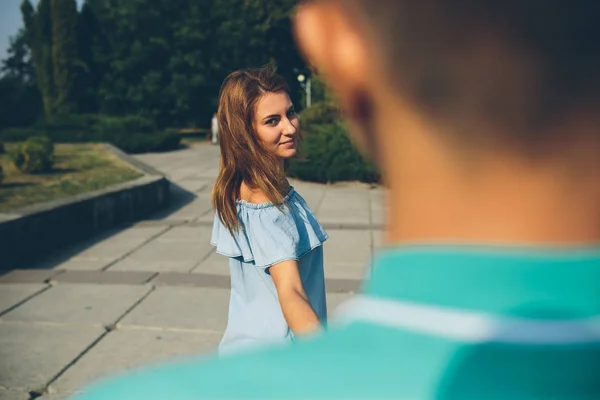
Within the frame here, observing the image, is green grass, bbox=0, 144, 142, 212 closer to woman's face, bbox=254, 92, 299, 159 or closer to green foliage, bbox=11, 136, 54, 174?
green foliage, bbox=11, 136, 54, 174

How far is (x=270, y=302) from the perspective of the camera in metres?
2.06

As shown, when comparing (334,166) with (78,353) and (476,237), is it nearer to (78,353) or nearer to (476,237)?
(78,353)

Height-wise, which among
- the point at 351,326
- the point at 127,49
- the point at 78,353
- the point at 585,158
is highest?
the point at 127,49

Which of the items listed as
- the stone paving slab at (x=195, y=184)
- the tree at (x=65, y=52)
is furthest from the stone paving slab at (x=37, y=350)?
the tree at (x=65, y=52)

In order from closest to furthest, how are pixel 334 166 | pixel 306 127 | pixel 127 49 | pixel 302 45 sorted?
pixel 302 45 → pixel 334 166 → pixel 306 127 → pixel 127 49

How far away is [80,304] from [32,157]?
762 cm

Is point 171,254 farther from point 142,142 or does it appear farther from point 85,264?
point 142,142

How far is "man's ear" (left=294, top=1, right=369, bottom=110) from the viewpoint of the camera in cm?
54

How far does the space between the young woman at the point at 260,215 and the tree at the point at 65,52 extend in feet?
118

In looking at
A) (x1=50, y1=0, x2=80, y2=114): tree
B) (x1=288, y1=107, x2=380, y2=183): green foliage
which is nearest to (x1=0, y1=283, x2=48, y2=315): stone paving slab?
(x1=288, y1=107, x2=380, y2=183): green foliage

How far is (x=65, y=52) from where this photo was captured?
1406 inches

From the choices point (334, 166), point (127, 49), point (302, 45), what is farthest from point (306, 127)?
point (127, 49)

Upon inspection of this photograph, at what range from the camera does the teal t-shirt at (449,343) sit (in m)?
0.45

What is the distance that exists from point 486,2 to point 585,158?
0.15m
